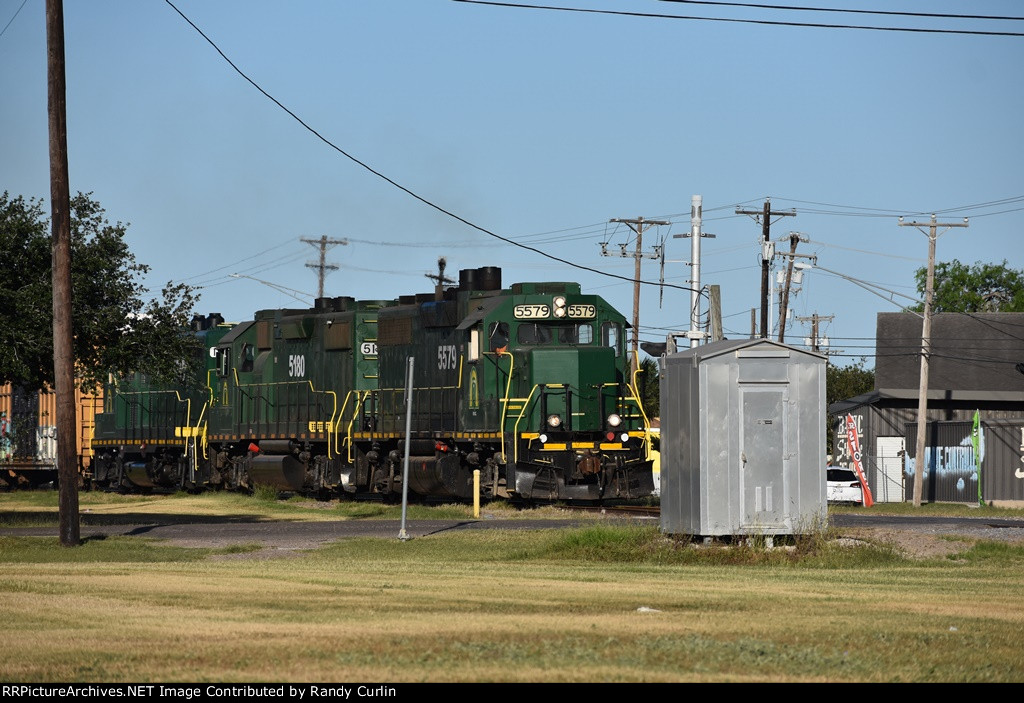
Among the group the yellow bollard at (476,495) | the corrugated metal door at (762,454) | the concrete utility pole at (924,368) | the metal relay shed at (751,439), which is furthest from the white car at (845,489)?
the corrugated metal door at (762,454)

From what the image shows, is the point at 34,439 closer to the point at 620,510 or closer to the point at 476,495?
the point at 476,495

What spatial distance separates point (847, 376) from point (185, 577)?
228ft

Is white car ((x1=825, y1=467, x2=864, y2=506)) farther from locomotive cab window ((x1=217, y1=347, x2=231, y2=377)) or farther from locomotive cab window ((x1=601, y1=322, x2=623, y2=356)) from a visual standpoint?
locomotive cab window ((x1=217, y1=347, x2=231, y2=377))

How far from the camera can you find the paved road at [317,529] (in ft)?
74.6

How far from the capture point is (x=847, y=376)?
3211 inches

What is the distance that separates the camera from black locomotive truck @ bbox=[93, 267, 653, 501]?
30.4 metres

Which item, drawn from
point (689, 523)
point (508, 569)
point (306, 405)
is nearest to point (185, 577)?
point (508, 569)

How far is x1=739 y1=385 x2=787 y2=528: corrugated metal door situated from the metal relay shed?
1cm

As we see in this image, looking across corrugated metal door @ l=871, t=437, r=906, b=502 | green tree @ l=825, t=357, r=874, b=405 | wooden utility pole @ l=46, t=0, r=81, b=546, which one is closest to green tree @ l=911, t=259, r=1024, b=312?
green tree @ l=825, t=357, r=874, b=405

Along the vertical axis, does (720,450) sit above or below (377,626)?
above

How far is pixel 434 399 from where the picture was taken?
3300cm

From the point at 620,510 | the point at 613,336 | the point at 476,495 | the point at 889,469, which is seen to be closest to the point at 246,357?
the point at 476,495

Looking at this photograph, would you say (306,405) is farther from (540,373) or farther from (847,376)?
(847,376)

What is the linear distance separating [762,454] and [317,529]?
9.76 metres
